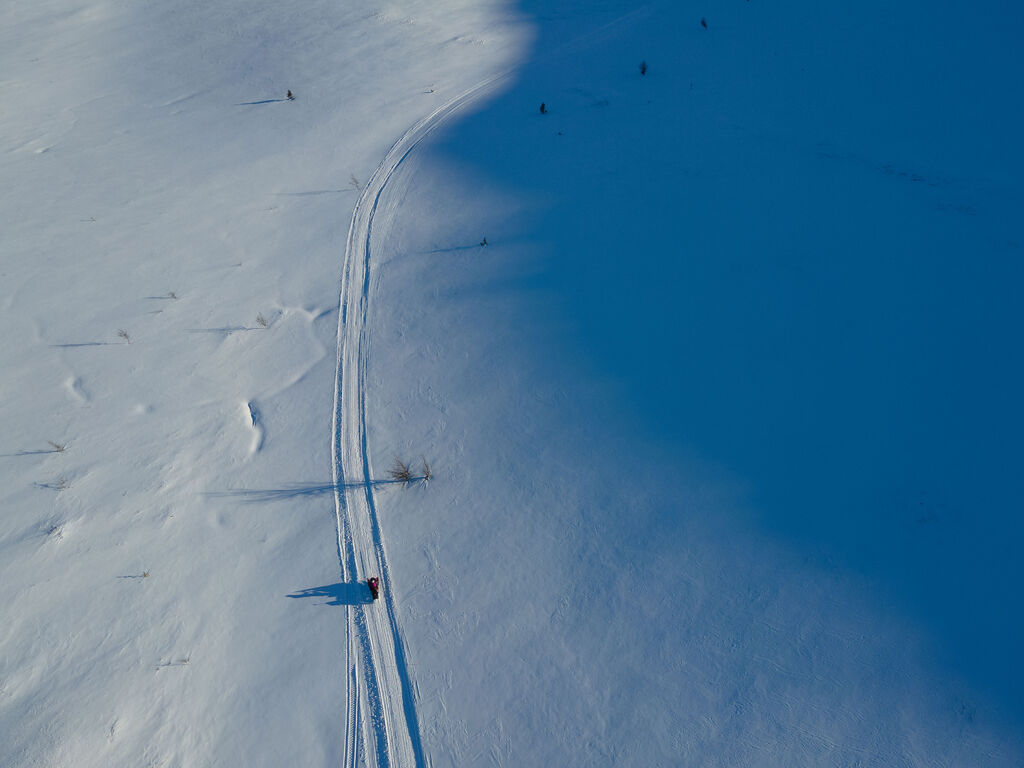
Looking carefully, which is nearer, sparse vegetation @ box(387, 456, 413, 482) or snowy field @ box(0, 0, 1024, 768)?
snowy field @ box(0, 0, 1024, 768)

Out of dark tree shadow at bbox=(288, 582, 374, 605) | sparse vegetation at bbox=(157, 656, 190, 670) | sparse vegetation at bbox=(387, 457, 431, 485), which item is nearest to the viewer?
sparse vegetation at bbox=(157, 656, 190, 670)

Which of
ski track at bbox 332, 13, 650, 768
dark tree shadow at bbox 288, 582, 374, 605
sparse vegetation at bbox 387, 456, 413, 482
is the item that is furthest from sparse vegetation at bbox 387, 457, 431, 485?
dark tree shadow at bbox 288, 582, 374, 605

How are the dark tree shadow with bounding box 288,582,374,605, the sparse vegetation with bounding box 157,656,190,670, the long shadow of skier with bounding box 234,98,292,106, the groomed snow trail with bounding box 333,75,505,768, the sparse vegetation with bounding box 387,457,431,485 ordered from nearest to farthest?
the groomed snow trail with bounding box 333,75,505,768, the sparse vegetation with bounding box 157,656,190,670, the dark tree shadow with bounding box 288,582,374,605, the sparse vegetation with bounding box 387,457,431,485, the long shadow of skier with bounding box 234,98,292,106

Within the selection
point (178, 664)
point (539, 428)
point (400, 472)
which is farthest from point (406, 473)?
point (178, 664)

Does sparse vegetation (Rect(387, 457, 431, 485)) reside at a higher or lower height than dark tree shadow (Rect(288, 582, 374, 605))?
higher

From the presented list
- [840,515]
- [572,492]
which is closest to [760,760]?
[840,515]

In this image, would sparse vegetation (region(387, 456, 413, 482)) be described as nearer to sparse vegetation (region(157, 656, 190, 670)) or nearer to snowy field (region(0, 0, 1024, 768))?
snowy field (region(0, 0, 1024, 768))

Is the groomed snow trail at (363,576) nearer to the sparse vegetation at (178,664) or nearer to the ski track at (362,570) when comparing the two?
the ski track at (362,570)

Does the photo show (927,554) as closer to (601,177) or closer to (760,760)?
(760,760)

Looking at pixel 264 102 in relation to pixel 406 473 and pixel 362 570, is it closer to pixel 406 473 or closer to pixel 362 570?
pixel 406 473

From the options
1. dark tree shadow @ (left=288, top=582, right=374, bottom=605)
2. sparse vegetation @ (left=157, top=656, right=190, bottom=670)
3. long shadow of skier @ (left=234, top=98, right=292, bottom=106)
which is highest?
long shadow of skier @ (left=234, top=98, right=292, bottom=106)
